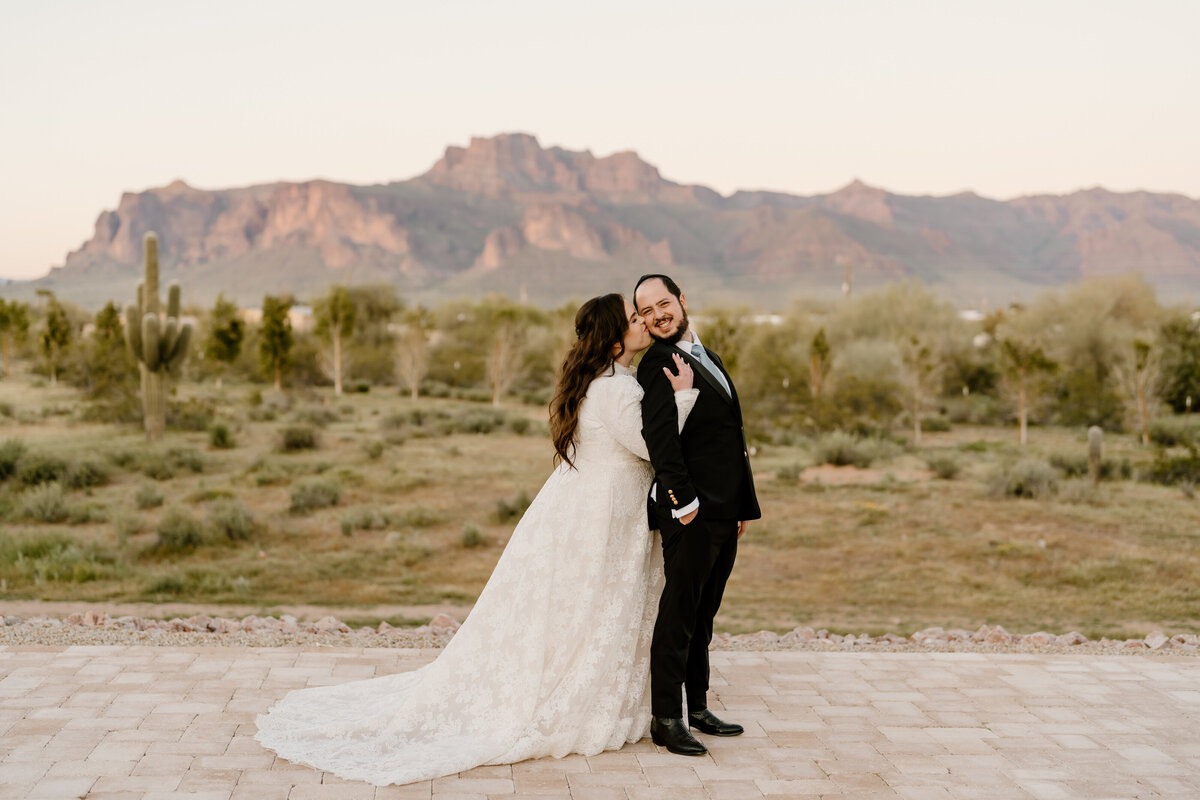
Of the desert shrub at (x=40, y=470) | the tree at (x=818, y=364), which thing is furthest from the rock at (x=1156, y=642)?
the tree at (x=818, y=364)

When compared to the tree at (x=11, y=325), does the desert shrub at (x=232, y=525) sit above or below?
below

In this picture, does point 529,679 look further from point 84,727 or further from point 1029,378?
point 1029,378

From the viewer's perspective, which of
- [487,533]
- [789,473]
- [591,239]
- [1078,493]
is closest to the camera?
[487,533]

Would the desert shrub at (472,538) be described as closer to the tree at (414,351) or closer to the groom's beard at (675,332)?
the groom's beard at (675,332)

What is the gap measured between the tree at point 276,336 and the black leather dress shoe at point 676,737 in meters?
29.5

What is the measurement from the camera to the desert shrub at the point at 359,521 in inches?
528

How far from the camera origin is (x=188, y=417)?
74.7 ft

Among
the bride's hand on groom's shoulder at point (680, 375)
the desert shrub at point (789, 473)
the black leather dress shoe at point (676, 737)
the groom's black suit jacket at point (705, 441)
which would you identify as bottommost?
the desert shrub at point (789, 473)

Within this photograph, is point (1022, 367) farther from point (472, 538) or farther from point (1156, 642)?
point (1156, 642)

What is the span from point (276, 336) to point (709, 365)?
98.7 ft

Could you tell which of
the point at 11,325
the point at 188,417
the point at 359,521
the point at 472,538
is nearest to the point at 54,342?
the point at 11,325

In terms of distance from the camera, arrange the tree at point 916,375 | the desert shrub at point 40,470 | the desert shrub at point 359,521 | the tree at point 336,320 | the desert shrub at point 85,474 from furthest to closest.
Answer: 1. the tree at point 336,320
2. the tree at point 916,375
3. the desert shrub at point 85,474
4. the desert shrub at point 40,470
5. the desert shrub at point 359,521

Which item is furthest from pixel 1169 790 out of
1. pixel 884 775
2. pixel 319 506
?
pixel 319 506

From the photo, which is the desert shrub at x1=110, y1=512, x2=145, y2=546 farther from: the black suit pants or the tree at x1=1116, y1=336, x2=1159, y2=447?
the tree at x1=1116, y1=336, x2=1159, y2=447
